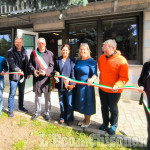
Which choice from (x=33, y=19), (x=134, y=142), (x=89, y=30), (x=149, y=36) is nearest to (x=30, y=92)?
(x=33, y=19)

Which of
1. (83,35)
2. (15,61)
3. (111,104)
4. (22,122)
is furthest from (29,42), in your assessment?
(111,104)

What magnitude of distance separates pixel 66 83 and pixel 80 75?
0.34 meters

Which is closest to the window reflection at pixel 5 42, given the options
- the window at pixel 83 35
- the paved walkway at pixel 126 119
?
the window at pixel 83 35

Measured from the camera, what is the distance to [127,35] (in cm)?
509

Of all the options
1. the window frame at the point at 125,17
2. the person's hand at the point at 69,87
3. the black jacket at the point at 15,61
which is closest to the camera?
the person's hand at the point at 69,87

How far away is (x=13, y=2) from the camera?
6.97ft

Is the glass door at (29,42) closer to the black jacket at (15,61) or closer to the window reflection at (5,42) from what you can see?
the window reflection at (5,42)

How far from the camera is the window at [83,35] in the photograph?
551 centimetres

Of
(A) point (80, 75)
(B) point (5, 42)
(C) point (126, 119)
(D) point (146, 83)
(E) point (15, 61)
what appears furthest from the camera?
(B) point (5, 42)

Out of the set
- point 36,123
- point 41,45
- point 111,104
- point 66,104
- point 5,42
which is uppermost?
point 5,42

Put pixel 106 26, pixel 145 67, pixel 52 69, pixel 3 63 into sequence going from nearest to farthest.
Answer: pixel 145 67
pixel 52 69
pixel 3 63
pixel 106 26

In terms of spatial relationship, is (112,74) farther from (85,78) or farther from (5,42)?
(5,42)

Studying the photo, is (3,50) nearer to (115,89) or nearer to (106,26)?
(106,26)

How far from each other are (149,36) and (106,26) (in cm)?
164
